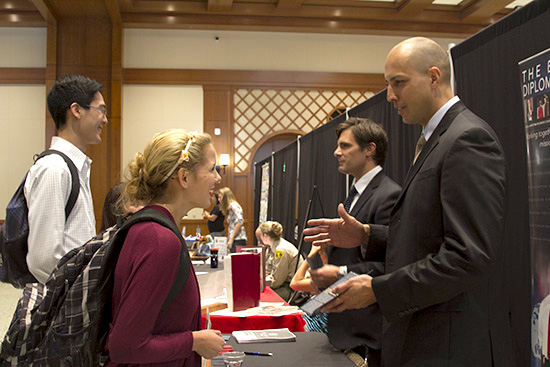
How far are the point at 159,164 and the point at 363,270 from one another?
0.80 meters

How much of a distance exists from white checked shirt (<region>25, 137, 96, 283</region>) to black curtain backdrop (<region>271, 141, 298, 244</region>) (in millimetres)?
4546

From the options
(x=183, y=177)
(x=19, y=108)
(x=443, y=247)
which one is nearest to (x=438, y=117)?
(x=443, y=247)

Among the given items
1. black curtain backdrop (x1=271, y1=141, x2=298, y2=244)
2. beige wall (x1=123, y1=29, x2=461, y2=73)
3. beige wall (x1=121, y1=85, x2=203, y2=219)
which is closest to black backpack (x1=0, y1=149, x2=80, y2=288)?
black curtain backdrop (x1=271, y1=141, x2=298, y2=244)

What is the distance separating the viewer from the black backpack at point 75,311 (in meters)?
1.02

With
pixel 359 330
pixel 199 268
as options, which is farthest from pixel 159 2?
pixel 359 330

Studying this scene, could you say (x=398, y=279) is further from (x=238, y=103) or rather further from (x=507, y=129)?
(x=238, y=103)

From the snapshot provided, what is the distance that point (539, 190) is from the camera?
138 cm

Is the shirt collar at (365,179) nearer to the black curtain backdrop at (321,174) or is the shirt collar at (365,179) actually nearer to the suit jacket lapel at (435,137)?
the suit jacket lapel at (435,137)

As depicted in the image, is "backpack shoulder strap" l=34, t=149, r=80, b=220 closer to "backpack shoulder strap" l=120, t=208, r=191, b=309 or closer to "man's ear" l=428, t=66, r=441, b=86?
"backpack shoulder strap" l=120, t=208, r=191, b=309

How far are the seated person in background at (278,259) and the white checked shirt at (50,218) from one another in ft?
6.89

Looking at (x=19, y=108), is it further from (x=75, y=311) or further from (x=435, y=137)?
(x=435, y=137)

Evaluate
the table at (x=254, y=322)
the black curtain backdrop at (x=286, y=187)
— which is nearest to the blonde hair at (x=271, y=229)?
the table at (x=254, y=322)

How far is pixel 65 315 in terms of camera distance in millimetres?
1026

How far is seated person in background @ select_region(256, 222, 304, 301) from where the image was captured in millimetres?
3764
